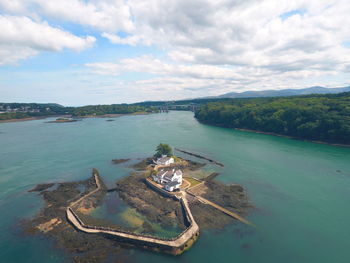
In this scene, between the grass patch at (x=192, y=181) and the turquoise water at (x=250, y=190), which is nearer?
the turquoise water at (x=250, y=190)

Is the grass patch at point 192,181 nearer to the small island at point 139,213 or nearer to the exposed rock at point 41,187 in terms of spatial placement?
the small island at point 139,213

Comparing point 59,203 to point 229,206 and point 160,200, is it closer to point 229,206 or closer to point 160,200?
Answer: point 160,200

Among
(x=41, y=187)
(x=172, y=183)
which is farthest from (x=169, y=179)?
(x=41, y=187)

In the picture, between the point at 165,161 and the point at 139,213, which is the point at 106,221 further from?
the point at 165,161

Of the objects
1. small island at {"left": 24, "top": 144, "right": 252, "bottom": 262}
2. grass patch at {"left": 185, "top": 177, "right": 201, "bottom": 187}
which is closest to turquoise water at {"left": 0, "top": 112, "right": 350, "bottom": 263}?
small island at {"left": 24, "top": 144, "right": 252, "bottom": 262}

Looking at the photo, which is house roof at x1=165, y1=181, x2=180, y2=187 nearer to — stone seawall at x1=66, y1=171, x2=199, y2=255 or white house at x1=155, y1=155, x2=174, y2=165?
stone seawall at x1=66, y1=171, x2=199, y2=255

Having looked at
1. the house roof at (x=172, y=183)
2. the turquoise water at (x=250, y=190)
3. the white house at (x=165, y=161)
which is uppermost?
the house roof at (x=172, y=183)

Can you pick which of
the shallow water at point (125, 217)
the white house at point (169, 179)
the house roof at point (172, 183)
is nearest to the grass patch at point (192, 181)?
the white house at point (169, 179)
